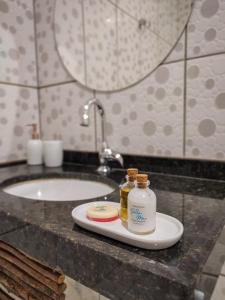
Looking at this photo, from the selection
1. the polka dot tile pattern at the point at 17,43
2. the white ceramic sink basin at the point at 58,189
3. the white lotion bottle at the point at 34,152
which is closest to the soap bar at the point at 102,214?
the white ceramic sink basin at the point at 58,189

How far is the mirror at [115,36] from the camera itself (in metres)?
0.85

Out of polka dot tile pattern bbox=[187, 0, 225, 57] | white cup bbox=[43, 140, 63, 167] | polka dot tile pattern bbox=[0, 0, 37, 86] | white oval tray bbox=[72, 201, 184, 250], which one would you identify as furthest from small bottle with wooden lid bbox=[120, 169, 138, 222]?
polka dot tile pattern bbox=[0, 0, 37, 86]

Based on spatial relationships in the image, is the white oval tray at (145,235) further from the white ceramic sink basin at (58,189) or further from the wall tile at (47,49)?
the wall tile at (47,49)

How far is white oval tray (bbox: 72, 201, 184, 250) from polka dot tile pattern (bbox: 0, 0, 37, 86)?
3.15 feet

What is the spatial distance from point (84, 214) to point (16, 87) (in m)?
0.94

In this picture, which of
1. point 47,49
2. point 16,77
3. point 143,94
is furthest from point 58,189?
point 47,49

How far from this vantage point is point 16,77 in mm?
1192

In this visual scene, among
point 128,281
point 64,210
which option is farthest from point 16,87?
point 128,281

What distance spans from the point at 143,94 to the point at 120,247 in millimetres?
662

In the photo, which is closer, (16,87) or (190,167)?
(190,167)

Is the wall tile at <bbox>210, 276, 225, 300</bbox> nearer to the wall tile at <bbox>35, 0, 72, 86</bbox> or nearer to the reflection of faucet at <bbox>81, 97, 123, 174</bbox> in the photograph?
the reflection of faucet at <bbox>81, 97, 123, 174</bbox>

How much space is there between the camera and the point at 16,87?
47.0 inches

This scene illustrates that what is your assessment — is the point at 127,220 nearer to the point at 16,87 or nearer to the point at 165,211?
the point at 165,211

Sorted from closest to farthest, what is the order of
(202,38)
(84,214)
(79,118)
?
(84,214)
(202,38)
(79,118)
